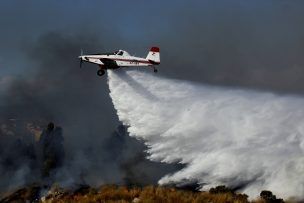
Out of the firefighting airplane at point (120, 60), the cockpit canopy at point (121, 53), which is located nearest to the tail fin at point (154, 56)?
the firefighting airplane at point (120, 60)

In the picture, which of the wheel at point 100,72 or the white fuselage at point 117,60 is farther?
the wheel at point 100,72

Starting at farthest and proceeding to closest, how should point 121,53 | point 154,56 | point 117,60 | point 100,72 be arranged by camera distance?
point 121,53 < point 117,60 < point 100,72 < point 154,56

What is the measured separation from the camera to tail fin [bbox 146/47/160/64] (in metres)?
55.7

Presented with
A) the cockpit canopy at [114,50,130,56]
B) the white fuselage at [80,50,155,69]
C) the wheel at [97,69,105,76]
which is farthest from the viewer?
the cockpit canopy at [114,50,130,56]

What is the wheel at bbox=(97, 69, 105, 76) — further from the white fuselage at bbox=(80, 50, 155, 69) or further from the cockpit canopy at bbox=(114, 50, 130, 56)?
the cockpit canopy at bbox=(114, 50, 130, 56)

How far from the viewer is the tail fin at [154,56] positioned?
183 feet

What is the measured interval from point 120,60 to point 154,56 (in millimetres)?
4250

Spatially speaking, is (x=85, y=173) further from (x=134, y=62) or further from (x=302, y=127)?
(x=302, y=127)

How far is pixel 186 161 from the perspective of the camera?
1843 inches

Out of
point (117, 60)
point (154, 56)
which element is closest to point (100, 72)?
point (117, 60)

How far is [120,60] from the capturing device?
5709 centimetres

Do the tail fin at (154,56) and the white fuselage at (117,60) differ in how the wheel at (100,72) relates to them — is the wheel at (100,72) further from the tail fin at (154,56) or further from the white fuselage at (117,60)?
the tail fin at (154,56)

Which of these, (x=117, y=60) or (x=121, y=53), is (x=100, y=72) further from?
(x=121, y=53)

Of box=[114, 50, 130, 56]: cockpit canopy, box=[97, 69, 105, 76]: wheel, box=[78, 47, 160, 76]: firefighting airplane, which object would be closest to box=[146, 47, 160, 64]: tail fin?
box=[78, 47, 160, 76]: firefighting airplane
